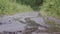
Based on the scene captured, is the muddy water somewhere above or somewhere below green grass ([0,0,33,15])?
below

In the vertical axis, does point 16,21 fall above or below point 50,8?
below

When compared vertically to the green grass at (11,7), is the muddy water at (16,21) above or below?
below

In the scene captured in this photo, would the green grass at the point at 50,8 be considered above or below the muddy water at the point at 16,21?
above

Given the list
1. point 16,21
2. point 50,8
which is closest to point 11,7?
point 16,21

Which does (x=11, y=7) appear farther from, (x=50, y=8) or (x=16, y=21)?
(x=50, y=8)

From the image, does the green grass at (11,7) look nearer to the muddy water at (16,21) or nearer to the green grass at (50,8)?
the muddy water at (16,21)

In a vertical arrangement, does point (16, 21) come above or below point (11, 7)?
below

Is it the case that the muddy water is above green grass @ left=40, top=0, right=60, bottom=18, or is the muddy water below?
below

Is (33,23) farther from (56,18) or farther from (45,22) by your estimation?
(56,18)

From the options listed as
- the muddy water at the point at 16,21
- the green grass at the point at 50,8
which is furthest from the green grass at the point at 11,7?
the green grass at the point at 50,8

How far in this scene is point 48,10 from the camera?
1.60m

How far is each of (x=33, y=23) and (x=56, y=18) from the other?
10.1 inches

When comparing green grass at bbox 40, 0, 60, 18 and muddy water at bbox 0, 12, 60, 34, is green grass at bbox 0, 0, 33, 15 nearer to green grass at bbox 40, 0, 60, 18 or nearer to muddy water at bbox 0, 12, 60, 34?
muddy water at bbox 0, 12, 60, 34

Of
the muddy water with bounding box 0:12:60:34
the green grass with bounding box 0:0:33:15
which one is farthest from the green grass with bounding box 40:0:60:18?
the green grass with bounding box 0:0:33:15
